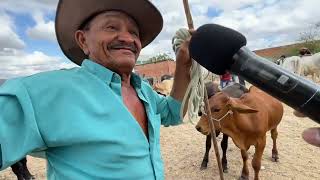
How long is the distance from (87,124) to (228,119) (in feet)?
12.1

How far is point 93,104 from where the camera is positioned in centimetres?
160

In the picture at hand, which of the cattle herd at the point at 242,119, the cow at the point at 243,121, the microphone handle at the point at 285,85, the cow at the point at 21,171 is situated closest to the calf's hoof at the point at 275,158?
the cattle herd at the point at 242,119

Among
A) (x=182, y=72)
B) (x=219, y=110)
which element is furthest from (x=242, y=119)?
(x=182, y=72)

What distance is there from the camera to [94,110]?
1.59 metres

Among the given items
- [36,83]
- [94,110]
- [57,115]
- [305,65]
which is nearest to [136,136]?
[94,110]

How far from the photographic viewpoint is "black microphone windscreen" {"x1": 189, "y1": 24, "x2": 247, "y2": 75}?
1.08 meters

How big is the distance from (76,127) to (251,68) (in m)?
0.84

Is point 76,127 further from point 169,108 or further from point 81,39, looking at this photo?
point 169,108

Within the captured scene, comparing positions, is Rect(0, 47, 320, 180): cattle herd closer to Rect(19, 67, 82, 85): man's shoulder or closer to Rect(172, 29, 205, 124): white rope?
Rect(172, 29, 205, 124): white rope

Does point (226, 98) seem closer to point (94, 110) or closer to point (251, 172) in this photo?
point (251, 172)

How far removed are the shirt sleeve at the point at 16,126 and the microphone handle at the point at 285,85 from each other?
2.86 feet

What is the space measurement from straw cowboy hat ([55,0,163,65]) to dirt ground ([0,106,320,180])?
3.94 meters

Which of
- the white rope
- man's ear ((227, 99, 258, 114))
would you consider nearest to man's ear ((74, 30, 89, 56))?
the white rope

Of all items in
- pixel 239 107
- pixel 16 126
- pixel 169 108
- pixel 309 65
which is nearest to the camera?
pixel 16 126
